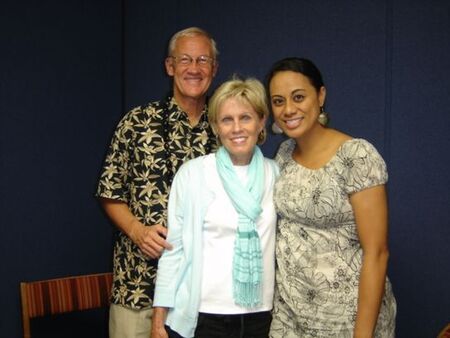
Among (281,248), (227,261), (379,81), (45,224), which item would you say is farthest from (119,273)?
(379,81)

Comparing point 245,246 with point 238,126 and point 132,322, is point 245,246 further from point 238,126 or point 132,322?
point 132,322

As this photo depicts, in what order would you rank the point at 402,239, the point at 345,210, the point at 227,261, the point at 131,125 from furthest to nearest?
the point at 402,239 < the point at 131,125 < the point at 227,261 < the point at 345,210

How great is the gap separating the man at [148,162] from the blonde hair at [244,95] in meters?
0.26

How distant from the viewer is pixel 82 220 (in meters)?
2.74

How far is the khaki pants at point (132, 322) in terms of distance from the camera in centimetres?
186

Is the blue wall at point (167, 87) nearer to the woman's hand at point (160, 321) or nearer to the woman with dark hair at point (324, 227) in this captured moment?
the woman with dark hair at point (324, 227)

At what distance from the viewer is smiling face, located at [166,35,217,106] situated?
6.07 ft

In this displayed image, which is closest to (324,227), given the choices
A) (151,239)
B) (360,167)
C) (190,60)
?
(360,167)

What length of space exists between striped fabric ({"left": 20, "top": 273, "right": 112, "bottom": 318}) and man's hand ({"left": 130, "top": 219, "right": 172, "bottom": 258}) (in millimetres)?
803

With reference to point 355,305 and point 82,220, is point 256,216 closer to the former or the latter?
point 355,305

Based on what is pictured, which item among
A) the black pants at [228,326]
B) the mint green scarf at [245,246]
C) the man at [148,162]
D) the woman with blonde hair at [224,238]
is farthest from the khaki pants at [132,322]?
the mint green scarf at [245,246]

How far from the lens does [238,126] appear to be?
158 centimetres

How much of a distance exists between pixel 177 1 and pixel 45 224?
143cm

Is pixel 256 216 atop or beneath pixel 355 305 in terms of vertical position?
atop
